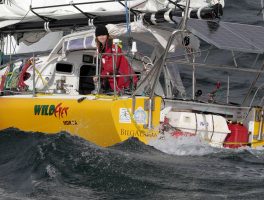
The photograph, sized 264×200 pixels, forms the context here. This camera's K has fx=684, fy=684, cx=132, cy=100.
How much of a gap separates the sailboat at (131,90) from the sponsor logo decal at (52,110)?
13 mm

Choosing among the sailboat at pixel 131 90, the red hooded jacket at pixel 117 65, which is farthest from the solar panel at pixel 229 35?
the red hooded jacket at pixel 117 65

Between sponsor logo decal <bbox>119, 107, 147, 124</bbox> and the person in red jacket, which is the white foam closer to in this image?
sponsor logo decal <bbox>119, 107, 147, 124</bbox>

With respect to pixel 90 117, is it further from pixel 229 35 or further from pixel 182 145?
pixel 229 35

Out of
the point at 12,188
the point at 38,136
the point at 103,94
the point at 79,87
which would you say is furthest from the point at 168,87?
the point at 12,188

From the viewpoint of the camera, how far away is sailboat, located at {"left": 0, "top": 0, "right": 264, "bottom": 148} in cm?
855

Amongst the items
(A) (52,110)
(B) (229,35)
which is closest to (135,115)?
(A) (52,110)

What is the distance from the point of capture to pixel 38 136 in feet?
30.2

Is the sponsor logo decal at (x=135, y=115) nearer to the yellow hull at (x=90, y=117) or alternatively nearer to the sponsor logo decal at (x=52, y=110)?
the yellow hull at (x=90, y=117)

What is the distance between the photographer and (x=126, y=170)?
705 cm

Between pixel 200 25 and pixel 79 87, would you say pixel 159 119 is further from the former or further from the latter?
pixel 79 87

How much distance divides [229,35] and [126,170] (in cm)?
271

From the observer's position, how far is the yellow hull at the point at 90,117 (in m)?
8.54

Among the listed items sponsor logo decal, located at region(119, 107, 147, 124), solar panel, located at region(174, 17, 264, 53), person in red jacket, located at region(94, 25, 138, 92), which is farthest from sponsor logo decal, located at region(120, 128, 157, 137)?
solar panel, located at region(174, 17, 264, 53)

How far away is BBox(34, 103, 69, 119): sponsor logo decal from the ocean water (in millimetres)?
350
